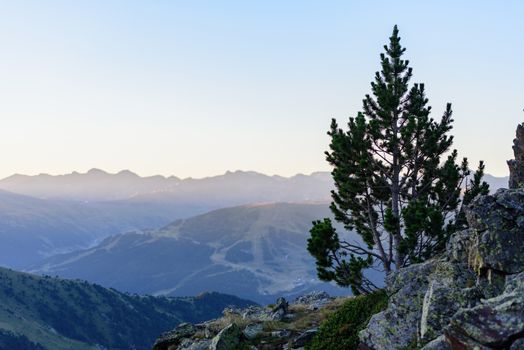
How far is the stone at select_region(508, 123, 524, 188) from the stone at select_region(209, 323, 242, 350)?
18.8 metres

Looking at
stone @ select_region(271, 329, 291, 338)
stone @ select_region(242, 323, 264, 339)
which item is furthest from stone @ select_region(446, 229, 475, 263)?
stone @ select_region(242, 323, 264, 339)

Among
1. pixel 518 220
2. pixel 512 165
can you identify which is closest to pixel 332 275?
pixel 512 165

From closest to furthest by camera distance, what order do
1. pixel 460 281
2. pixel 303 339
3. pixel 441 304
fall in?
pixel 441 304
pixel 460 281
pixel 303 339

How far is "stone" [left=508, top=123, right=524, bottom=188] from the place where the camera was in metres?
29.4

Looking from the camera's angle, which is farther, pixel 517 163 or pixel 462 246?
pixel 517 163

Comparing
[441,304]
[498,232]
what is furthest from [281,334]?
[498,232]

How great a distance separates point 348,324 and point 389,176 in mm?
13587

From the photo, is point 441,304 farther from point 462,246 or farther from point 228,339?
point 228,339

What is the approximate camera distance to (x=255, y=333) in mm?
30500

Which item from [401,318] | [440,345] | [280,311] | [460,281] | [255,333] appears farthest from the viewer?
[280,311]

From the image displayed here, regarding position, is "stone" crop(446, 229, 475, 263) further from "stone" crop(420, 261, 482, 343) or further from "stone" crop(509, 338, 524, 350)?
"stone" crop(509, 338, 524, 350)

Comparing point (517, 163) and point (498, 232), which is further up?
point (517, 163)

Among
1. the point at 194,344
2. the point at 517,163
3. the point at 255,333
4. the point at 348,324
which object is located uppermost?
the point at 517,163

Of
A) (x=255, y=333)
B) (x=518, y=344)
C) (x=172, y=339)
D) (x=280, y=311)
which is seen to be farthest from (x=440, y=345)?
(x=172, y=339)
